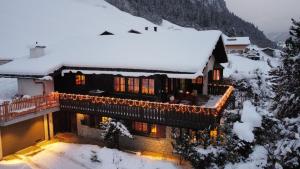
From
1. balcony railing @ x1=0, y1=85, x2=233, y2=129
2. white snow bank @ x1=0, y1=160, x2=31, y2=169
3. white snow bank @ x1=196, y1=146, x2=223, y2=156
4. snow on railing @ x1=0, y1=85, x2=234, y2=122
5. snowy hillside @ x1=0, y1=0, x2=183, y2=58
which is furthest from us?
snowy hillside @ x1=0, y1=0, x2=183, y2=58

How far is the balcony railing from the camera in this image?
19.0 m

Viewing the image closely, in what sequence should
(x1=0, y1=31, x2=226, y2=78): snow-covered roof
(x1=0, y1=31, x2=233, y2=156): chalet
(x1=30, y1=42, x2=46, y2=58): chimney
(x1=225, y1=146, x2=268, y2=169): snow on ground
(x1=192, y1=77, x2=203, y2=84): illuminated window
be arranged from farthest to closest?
(x1=30, y1=42, x2=46, y2=58): chimney, (x1=192, y1=77, x2=203, y2=84): illuminated window, (x1=0, y1=31, x2=226, y2=78): snow-covered roof, (x1=0, y1=31, x2=233, y2=156): chalet, (x1=225, y1=146, x2=268, y2=169): snow on ground

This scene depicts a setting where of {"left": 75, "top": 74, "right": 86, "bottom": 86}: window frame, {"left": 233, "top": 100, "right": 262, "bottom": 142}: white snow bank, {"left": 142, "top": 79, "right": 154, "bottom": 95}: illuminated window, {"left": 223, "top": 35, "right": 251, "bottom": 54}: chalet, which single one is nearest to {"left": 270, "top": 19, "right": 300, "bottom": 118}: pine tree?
{"left": 233, "top": 100, "right": 262, "bottom": 142}: white snow bank

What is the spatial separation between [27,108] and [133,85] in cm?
798

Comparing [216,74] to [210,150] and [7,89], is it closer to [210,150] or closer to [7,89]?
[210,150]

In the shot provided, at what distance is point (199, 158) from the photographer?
57.7ft

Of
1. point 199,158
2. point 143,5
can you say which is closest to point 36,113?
point 199,158

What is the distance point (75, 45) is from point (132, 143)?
1210 cm

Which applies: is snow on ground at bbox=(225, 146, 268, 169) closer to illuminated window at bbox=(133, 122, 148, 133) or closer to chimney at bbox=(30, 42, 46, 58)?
illuminated window at bbox=(133, 122, 148, 133)

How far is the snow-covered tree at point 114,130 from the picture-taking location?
73.0 ft

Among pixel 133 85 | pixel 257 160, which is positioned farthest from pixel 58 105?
pixel 257 160

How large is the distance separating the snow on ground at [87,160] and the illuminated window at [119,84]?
187 inches

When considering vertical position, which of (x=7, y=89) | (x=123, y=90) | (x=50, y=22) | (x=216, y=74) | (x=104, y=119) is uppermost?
(x=50, y=22)

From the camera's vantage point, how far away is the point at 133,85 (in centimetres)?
2322
